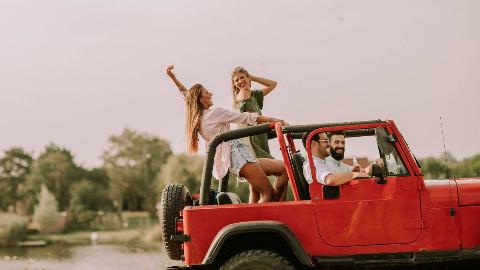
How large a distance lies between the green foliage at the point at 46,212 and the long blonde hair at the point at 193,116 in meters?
72.0

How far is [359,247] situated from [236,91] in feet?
7.70

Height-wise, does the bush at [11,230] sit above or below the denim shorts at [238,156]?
below

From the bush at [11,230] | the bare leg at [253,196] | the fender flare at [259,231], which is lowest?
the bush at [11,230]

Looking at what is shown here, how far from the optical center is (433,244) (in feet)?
20.2

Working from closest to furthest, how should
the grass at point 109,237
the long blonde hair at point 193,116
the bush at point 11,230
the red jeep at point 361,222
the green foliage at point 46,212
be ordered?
the red jeep at point 361,222 → the long blonde hair at point 193,116 → the grass at point 109,237 → the bush at point 11,230 → the green foliage at point 46,212

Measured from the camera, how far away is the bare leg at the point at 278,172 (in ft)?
22.5

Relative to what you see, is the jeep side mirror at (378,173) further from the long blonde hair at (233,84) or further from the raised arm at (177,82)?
the raised arm at (177,82)

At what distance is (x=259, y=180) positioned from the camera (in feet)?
22.1

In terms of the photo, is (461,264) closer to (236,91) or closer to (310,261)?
(310,261)

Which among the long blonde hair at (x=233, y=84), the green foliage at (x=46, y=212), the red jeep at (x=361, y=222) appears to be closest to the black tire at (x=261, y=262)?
the red jeep at (x=361, y=222)

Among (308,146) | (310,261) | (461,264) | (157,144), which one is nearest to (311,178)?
(308,146)

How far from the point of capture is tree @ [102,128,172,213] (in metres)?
83.7

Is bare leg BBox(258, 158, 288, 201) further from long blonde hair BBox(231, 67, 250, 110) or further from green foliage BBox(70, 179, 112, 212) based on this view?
green foliage BBox(70, 179, 112, 212)

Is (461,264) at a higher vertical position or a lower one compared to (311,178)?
lower
